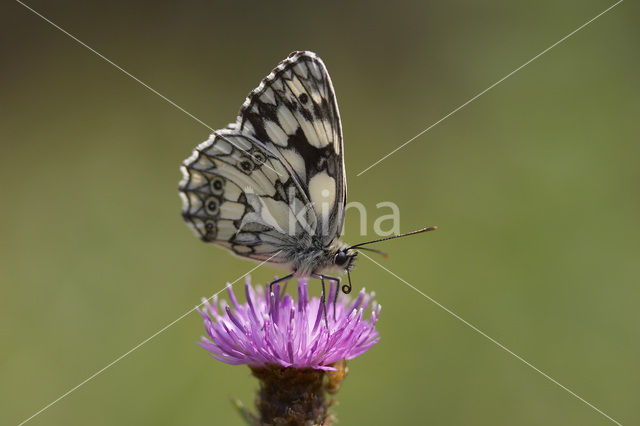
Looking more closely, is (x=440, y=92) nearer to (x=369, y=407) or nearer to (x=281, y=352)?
(x=369, y=407)

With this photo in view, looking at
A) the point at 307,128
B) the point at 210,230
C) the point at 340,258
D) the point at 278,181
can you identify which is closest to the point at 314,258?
the point at 340,258

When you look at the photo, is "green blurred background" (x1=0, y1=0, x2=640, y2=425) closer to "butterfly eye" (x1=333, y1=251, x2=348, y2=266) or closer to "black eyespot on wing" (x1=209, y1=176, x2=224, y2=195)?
"butterfly eye" (x1=333, y1=251, x2=348, y2=266)

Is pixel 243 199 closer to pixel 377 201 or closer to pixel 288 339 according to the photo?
pixel 288 339

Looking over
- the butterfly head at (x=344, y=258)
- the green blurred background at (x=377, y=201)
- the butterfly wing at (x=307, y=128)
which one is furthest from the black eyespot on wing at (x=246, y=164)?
the green blurred background at (x=377, y=201)

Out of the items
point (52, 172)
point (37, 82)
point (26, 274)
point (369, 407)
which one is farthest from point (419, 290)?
point (37, 82)

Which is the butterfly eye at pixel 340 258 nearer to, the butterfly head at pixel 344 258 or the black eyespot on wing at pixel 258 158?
the butterfly head at pixel 344 258
